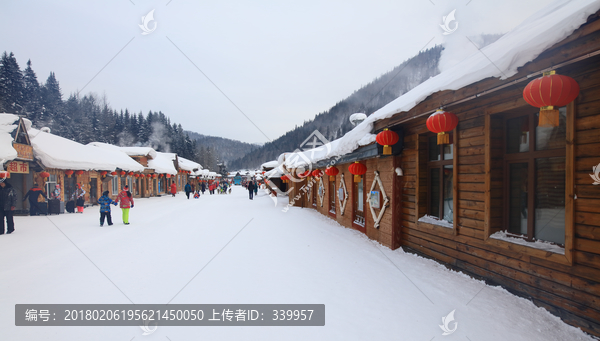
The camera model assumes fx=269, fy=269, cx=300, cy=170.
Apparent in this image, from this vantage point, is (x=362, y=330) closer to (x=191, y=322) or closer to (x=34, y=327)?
(x=191, y=322)

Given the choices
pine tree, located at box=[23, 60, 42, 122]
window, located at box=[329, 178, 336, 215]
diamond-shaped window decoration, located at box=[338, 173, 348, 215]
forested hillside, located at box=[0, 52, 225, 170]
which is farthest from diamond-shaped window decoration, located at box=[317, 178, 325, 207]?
pine tree, located at box=[23, 60, 42, 122]

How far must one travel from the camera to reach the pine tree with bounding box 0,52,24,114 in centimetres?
3694

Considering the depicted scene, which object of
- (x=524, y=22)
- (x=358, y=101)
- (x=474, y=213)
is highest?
(x=358, y=101)

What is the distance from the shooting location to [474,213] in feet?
14.4

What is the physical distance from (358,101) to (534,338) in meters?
67.6

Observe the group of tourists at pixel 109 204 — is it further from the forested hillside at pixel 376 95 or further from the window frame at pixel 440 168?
the forested hillside at pixel 376 95

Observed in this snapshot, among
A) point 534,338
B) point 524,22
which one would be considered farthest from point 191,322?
point 524,22

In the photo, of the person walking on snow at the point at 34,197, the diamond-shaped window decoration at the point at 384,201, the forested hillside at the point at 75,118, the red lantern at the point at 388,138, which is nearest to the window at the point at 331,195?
the diamond-shaped window decoration at the point at 384,201

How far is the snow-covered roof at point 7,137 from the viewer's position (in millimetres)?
11300

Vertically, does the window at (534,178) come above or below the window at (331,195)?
Answer: above

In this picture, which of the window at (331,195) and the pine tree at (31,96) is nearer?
the window at (331,195)

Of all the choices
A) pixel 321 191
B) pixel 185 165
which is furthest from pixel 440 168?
pixel 185 165

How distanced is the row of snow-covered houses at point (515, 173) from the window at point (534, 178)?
0.5 inches

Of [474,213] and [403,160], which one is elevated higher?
[403,160]
